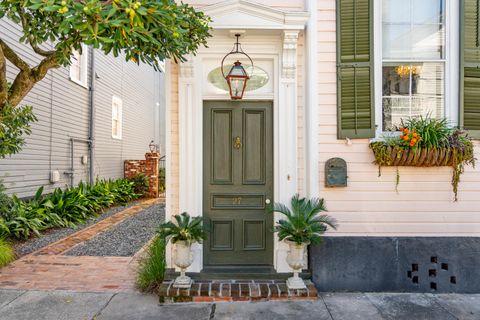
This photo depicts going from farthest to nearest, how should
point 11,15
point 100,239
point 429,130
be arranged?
point 100,239, point 429,130, point 11,15

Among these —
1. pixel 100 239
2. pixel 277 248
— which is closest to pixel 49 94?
pixel 100 239

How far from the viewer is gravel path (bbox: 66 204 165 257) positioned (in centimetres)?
575

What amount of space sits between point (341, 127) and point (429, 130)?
942 millimetres

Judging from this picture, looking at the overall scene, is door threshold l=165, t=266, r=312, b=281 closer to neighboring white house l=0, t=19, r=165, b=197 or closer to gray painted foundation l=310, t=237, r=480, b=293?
gray painted foundation l=310, t=237, r=480, b=293

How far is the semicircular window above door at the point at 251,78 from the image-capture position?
4.29 meters

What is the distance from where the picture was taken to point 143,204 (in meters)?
11.2

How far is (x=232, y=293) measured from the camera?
3859 mm

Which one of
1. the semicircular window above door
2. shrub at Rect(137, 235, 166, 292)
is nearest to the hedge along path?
shrub at Rect(137, 235, 166, 292)

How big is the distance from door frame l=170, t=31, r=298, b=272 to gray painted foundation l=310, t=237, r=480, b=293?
1.90ft

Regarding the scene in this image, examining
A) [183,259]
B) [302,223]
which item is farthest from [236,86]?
[183,259]

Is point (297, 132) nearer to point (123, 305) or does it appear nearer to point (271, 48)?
point (271, 48)

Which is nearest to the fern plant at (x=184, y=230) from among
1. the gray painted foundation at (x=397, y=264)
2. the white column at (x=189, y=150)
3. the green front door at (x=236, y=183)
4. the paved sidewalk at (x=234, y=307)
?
the white column at (x=189, y=150)

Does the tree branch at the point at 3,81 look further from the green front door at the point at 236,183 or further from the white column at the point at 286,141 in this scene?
the white column at the point at 286,141

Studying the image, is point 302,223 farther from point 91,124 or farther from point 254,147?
point 91,124
